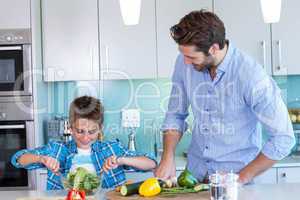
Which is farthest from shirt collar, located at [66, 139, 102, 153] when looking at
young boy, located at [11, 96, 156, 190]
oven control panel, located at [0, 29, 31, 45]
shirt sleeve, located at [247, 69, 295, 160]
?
oven control panel, located at [0, 29, 31, 45]

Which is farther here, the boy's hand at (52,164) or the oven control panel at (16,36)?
the oven control panel at (16,36)

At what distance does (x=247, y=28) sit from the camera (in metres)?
3.22

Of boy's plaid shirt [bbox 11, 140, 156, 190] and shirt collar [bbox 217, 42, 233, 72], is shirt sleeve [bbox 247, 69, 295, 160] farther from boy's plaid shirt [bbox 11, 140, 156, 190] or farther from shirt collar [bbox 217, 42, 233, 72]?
boy's plaid shirt [bbox 11, 140, 156, 190]

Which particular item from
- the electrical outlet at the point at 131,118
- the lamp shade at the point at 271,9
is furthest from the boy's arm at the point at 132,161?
the electrical outlet at the point at 131,118

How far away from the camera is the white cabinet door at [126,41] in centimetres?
322

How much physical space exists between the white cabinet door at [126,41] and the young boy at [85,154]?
1.10 meters

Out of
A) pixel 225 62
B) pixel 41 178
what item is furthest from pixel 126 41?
pixel 225 62

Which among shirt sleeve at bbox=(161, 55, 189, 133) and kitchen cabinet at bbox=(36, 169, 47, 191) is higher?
shirt sleeve at bbox=(161, 55, 189, 133)

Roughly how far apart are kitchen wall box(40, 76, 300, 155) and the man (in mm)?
1380

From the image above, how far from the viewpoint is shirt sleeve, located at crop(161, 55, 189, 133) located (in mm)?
2168

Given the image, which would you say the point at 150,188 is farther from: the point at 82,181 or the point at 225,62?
the point at 225,62

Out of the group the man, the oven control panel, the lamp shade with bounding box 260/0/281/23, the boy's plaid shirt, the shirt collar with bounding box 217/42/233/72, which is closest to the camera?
the man

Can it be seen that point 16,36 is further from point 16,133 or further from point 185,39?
point 185,39

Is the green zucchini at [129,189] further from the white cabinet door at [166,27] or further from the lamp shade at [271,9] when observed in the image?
the white cabinet door at [166,27]
